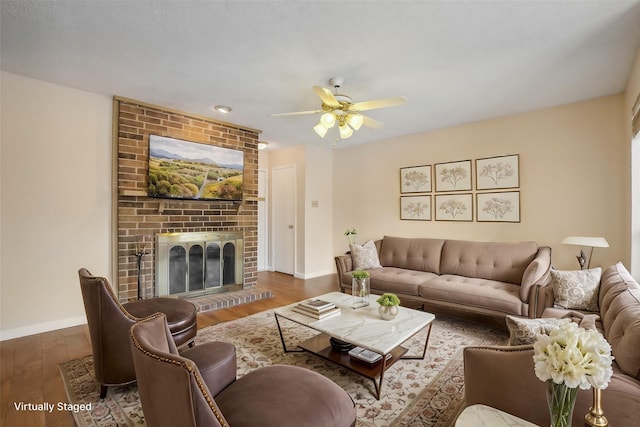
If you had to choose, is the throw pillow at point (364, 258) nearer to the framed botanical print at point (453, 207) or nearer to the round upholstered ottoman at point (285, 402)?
the framed botanical print at point (453, 207)

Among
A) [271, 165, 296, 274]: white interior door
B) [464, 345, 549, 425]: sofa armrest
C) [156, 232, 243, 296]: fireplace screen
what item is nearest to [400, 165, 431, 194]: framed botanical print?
[271, 165, 296, 274]: white interior door

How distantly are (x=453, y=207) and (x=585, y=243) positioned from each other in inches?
65.9

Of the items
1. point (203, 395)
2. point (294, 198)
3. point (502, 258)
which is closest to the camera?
point (203, 395)

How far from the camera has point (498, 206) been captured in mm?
4031

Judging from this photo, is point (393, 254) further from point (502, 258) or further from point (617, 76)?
point (617, 76)

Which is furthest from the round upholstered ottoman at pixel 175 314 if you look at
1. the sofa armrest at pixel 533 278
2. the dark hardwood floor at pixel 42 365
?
the sofa armrest at pixel 533 278

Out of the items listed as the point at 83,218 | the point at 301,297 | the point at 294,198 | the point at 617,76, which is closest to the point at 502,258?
the point at 617,76

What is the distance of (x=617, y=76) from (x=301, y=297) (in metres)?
4.24

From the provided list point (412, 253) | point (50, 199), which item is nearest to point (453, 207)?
point (412, 253)

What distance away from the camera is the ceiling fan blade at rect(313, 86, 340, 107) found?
237 centimetres

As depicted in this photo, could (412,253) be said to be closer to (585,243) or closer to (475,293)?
(475,293)

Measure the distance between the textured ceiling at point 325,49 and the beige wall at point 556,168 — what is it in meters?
0.33

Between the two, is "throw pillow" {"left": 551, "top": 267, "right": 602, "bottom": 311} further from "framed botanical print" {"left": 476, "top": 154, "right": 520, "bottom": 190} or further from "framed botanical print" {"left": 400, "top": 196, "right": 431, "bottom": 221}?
"framed botanical print" {"left": 400, "top": 196, "right": 431, "bottom": 221}

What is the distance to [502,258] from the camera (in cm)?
354
